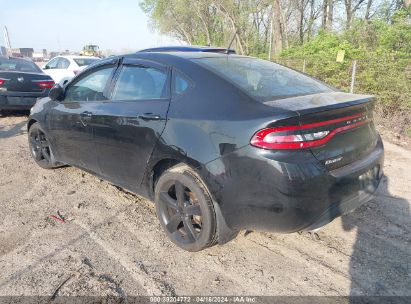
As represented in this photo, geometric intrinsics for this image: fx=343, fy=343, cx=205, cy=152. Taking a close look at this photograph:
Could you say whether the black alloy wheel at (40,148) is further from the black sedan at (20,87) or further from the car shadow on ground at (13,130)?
the black sedan at (20,87)

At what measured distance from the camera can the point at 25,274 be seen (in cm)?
265

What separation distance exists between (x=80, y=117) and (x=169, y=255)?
1872 millimetres

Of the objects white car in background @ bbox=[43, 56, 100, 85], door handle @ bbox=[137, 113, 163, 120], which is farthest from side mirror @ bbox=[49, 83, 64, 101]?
white car in background @ bbox=[43, 56, 100, 85]

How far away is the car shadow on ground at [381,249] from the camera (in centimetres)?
245

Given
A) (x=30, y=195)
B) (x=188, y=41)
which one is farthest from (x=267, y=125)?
(x=188, y=41)

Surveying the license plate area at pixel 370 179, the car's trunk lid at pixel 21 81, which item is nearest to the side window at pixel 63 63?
the car's trunk lid at pixel 21 81

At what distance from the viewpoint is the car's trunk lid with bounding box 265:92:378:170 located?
7.64 feet

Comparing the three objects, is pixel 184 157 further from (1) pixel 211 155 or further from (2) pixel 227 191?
(2) pixel 227 191

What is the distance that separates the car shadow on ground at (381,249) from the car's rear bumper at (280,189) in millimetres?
519

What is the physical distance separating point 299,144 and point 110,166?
2080 mm

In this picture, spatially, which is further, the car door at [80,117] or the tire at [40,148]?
the tire at [40,148]

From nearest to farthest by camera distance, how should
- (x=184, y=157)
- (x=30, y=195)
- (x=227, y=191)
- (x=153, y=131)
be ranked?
(x=227, y=191)
(x=184, y=157)
(x=153, y=131)
(x=30, y=195)

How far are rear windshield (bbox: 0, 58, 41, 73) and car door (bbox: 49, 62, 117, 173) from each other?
212 inches

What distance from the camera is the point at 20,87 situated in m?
7.95
